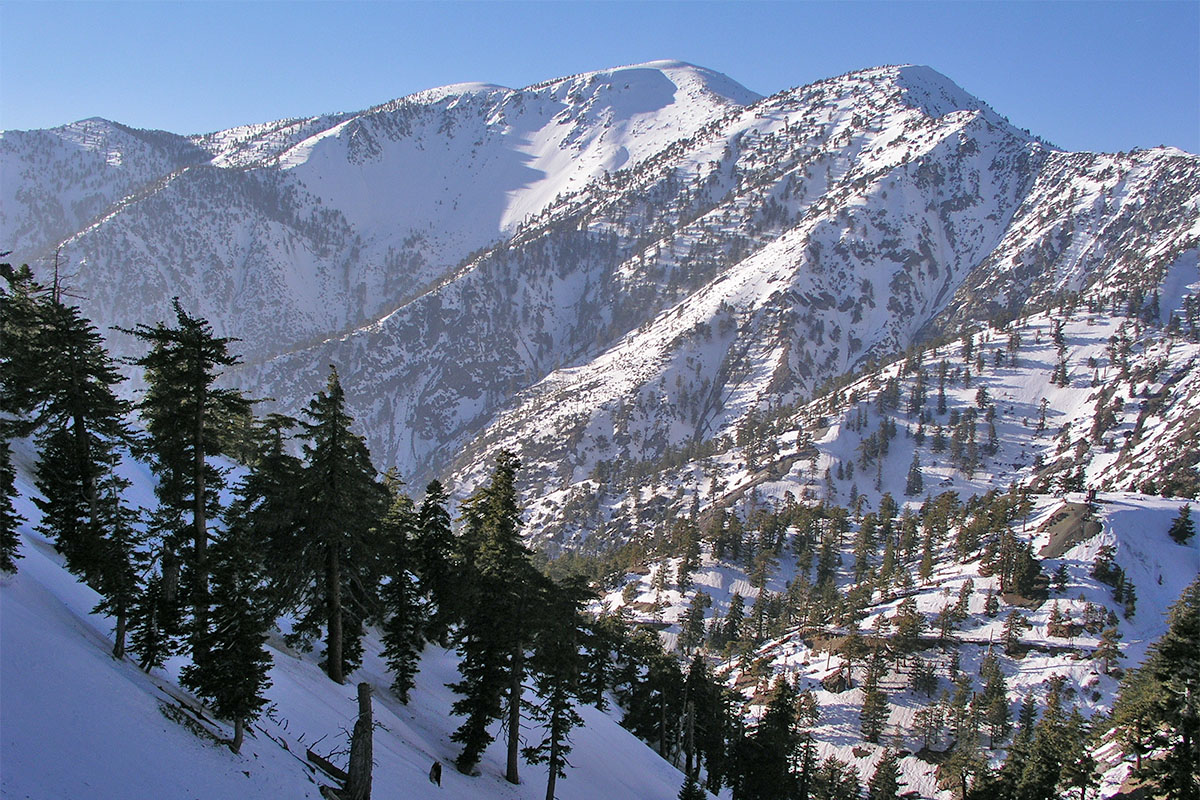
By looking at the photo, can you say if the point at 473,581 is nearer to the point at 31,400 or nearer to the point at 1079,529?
the point at 31,400

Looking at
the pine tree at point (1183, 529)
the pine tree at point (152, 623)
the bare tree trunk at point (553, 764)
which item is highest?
the pine tree at point (1183, 529)

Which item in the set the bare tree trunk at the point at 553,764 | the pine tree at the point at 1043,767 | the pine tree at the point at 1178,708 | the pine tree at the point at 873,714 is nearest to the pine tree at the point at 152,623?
the bare tree trunk at the point at 553,764

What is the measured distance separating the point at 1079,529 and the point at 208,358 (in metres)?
174

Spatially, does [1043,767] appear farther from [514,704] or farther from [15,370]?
[15,370]

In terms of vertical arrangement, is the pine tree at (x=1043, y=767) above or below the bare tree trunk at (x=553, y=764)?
above

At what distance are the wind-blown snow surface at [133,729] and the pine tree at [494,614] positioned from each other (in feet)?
8.57

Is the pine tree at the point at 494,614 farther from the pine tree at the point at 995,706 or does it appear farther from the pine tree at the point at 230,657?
the pine tree at the point at 995,706

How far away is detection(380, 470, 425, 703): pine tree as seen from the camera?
34125 mm

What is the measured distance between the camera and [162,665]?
21.9 meters

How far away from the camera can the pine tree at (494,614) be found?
1112 inches

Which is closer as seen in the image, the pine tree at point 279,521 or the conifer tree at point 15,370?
the conifer tree at point 15,370

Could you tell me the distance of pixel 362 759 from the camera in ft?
66.8

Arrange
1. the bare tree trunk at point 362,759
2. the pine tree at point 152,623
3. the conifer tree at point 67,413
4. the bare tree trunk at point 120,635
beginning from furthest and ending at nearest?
the conifer tree at point 67,413 < the bare tree trunk at point 362,759 < the bare tree trunk at point 120,635 < the pine tree at point 152,623

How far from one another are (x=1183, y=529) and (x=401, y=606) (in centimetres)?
17787
